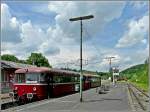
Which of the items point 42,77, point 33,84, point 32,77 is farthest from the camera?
point 42,77

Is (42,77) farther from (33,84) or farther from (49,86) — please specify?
(49,86)

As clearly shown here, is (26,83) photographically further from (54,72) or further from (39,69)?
(54,72)

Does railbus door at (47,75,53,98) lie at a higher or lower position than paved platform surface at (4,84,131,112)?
higher

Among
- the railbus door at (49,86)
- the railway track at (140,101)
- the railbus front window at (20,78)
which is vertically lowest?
the railway track at (140,101)

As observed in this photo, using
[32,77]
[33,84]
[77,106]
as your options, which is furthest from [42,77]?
[77,106]

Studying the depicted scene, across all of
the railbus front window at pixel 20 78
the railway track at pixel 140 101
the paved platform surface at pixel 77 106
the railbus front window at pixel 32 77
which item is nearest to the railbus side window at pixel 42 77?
the railbus front window at pixel 32 77

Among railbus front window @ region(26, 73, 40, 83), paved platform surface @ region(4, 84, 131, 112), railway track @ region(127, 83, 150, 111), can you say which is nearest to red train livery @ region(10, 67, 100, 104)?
railbus front window @ region(26, 73, 40, 83)

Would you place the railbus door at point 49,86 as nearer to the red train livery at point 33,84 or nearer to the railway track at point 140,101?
the red train livery at point 33,84

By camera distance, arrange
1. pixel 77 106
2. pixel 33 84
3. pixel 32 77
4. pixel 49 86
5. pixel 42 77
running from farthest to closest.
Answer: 1. pixel 49 86
2. pixel 42 77
3. pixel 32 77
4. pixel 33 84
5. pixel 77 106

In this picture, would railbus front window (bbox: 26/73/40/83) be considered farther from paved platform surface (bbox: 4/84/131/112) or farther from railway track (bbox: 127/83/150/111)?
railway track (bbox: 127/83/150/111)

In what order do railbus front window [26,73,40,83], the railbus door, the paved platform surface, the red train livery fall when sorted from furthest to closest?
the railbus door → railbus front window [26,73,40,83] → the red train livery → the paved platform surface

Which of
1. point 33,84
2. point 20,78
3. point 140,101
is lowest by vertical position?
point 140,101

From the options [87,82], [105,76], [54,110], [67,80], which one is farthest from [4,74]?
[105,76]

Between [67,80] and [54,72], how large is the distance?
6.79 meters
